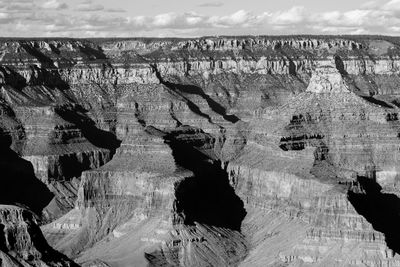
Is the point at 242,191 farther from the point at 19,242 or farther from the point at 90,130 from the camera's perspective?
the point at 19,242

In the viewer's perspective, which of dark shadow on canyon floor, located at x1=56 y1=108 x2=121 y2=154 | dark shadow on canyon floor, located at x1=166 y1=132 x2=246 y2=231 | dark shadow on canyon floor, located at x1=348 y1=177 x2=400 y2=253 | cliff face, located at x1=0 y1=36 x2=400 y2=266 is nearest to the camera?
cliff face, located at x1=0 y1=36 x2=400 y2=266

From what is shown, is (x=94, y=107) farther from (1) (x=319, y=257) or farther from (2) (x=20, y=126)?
(1) (x=319, y=257)

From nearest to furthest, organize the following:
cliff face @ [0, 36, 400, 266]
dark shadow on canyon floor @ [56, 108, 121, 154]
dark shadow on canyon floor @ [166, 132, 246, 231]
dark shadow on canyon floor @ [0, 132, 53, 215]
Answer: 1. cliff face @ [0, 36, 400, 266]
2. dark shadow on canyon floor @ [166, 132, 246, 231]
3. dark shadow on canyon floor @ [0, 132, 53, 215]
4. dark shadow on canyon floor @ [56, 108, 121, 154]

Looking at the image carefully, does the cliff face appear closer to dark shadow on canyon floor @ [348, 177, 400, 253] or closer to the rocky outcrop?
dark shadow on canyon floor @ [348, 177, 400, 253]

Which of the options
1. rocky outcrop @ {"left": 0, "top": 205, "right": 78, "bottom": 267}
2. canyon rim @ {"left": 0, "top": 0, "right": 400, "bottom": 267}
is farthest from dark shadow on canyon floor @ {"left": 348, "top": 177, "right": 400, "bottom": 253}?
rocky outcrop @ {"left": 0, "top": 205, "right": 78, "bottom": 267}

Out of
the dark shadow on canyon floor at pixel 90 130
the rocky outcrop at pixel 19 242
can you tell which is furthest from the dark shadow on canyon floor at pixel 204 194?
the rocky outcrop at pixel 19 242

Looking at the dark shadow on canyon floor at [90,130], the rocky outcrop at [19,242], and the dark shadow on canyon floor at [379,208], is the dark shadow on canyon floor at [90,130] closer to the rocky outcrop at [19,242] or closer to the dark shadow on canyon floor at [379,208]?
the dark shadow on canyon floor at [379,208]
